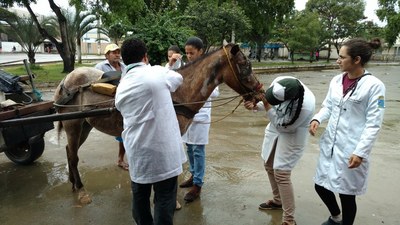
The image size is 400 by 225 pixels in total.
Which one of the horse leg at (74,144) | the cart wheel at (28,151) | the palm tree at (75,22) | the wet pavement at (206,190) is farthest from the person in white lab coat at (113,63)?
the palm tree at (75,22)

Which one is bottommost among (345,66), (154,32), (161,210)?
(161,210)

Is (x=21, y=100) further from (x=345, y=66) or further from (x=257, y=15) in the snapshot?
(x=257, y=15)

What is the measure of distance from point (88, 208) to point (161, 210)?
1.56 meters

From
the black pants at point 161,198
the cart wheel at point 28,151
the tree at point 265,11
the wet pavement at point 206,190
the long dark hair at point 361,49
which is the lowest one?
the wet pavement at point 206,190

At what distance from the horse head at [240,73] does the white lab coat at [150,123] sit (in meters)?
0.91

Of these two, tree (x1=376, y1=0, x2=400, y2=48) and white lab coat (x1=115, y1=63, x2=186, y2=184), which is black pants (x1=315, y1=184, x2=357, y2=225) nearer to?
white lab coat (x1=115, y1=63, x2=186, y2=184)

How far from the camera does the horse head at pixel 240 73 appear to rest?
321 cm

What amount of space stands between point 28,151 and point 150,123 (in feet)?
11.1

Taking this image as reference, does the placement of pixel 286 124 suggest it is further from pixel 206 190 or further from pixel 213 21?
pixel 213 21

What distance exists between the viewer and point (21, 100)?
15.4 feet

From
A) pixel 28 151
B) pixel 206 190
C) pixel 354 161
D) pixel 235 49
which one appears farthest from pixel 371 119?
pixel 28 151

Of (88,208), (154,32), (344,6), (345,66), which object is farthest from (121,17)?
(344,6)

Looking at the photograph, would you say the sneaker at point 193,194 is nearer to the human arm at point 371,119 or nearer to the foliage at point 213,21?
the human arm at point 371,119

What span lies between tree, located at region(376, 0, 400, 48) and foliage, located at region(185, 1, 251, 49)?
43.9 feet
